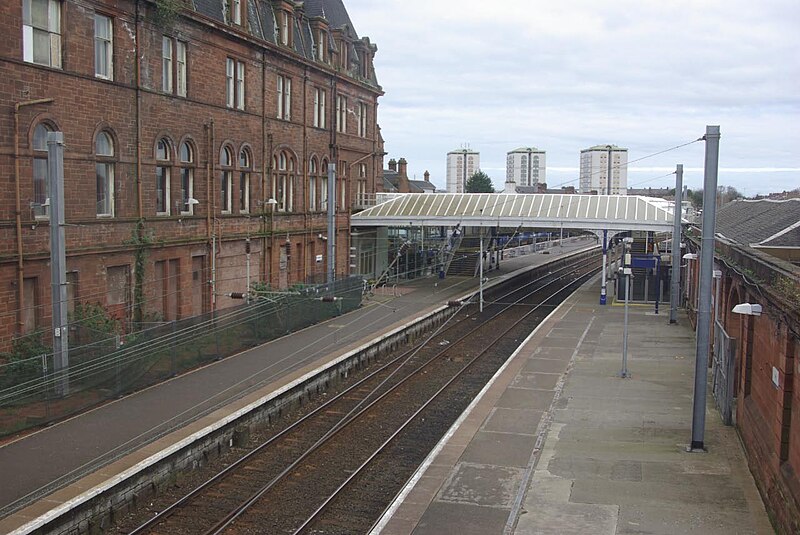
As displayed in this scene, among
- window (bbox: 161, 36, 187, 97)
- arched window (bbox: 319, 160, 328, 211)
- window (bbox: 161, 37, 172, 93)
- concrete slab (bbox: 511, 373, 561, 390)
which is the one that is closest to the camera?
concrete slab (bbox: 511, 373, 561, 390)

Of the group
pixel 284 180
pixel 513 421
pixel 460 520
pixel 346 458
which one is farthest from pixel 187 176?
pixel 460 520

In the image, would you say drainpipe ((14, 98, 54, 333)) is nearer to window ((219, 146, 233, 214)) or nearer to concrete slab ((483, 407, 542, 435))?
window ((219, 146, 233, 214))

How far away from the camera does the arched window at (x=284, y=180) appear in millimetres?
35256

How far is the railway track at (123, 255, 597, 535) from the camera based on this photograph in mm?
12664

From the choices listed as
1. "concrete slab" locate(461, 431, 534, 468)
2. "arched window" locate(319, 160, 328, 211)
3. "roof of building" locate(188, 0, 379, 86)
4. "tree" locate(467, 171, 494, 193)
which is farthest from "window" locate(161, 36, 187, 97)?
"tree" locate(467, 171, 494, 193)

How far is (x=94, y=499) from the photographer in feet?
38.7

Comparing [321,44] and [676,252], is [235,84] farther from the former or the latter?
[676,252]

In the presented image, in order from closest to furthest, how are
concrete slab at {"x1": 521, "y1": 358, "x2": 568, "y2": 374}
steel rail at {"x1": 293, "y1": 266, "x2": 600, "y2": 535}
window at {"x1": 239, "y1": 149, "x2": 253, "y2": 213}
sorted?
steel rail at {"x1": 293, "y1": 266, "x2": 600, "y2": 535} < concrete slab at {"x1": 521, "y1": 358, "x2": 568, "y2": 374} < window at {"x1": 239, "y1": 149, "x2": 253, "y2": 213}

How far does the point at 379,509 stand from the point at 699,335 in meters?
6.97

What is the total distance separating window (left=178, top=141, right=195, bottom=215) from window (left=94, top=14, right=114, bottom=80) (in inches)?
177

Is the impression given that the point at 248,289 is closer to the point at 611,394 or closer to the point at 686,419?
the point at 611,394

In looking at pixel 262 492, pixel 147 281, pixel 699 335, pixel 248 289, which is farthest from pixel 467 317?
pixel 262 492

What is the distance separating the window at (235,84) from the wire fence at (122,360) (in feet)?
28.0

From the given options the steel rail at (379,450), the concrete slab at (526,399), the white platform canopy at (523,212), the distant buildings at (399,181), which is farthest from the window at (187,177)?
the distant buildings at (399,181)
